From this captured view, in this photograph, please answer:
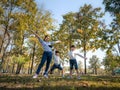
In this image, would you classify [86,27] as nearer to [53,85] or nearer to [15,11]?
[15,11]

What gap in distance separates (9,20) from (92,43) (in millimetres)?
16518

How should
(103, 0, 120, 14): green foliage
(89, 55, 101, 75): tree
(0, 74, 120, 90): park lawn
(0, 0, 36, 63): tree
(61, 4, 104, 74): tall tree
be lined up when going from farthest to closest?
(89, 55, 101, 75): tree < (61, 4, 104, 74): tall tree < (0, 0, 36, 63): tree < (103, 0, 120, 14): green foliage < (0, 74, 120, 90): park lawn

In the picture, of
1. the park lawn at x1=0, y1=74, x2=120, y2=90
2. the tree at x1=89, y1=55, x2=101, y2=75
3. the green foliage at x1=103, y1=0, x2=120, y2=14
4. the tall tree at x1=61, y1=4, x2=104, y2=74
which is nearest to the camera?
the park lawn at x1=0, y1=74, x2=120, y2=90

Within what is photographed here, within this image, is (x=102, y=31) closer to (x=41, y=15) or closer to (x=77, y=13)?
(x=77, y=13)

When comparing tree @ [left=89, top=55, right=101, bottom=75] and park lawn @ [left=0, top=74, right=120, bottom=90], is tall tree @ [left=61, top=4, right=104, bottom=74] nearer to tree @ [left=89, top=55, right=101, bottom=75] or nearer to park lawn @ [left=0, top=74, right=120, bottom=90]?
park lawn @ [left=0, top=74, right=120, bottom=90]

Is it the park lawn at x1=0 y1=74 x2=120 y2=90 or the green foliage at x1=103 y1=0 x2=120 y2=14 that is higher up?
the green foliage at x1=103 y1=0 x2=120 y2=14

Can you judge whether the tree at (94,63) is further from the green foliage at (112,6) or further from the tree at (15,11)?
the green foliage at (112,6)

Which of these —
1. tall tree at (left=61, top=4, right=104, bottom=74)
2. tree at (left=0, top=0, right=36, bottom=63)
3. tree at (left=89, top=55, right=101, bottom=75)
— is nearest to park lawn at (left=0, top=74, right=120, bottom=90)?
tree at (left=0, top=0, right=36, bottom=63)

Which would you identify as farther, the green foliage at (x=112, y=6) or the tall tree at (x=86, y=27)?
the tall tree at (x=86, y=27)

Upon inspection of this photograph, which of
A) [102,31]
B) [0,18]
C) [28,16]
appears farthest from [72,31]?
[0,18]

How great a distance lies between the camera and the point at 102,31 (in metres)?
36.0

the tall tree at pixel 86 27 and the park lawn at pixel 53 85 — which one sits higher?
the tall tree at pixel 86 27

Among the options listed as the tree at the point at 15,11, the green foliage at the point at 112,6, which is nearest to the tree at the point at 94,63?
the tree at the point at 15,11

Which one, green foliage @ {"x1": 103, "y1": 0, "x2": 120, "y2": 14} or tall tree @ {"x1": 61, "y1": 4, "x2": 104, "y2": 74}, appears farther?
tall tree @ {"x1": 61, "y1": 4, "x2": 104, "y2": 74}
